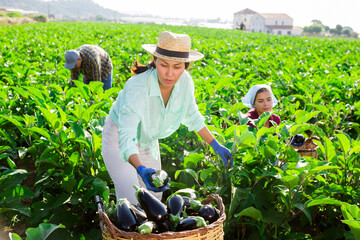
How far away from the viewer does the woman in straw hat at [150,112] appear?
7.66 feet

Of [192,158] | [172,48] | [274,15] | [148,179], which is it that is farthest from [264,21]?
[148,179]

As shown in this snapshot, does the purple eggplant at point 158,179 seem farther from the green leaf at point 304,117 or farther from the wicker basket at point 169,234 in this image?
the green leaf at point 304,117

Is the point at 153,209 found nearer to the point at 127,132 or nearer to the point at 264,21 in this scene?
the point at 127,132

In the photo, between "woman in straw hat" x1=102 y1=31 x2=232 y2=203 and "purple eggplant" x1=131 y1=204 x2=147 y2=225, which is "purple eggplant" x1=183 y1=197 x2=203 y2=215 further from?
"woman in straw hat" x1=102 y1=31 x2=232 y2=203

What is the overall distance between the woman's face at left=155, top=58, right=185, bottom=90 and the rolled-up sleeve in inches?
11.2

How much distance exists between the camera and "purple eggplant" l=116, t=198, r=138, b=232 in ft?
5.92

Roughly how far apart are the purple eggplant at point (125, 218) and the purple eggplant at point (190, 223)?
220mm

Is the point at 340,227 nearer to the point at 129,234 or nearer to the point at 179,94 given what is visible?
the point at 179,94

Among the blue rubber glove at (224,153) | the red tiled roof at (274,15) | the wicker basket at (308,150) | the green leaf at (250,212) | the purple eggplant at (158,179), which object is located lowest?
the wicker basket at (308,150)

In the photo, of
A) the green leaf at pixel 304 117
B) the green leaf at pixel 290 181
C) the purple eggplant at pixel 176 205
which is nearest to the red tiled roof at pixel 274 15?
the green leaf at pixel 304 117

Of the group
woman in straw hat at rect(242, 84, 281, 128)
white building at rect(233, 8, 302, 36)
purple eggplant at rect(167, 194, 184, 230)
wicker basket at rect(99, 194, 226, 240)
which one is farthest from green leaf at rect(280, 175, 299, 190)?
white building at rect(233, 8, 302, 36)

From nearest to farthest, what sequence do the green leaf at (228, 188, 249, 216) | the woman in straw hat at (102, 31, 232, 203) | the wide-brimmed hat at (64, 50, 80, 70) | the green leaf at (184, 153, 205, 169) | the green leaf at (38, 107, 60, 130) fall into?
the woman in straw hat at (102, 31, 232, 203)
the green leaf at (228, 188, 249, 216)
the green leaf at (184, 153, 205, 169)
the green leaf at (38, 107, 60, 130)
the wide-brimmed hat at (64, 50, 80, 70)

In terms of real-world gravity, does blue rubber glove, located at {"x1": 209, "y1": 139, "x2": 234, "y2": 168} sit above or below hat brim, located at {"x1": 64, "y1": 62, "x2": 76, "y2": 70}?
below

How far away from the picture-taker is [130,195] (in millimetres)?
2520
